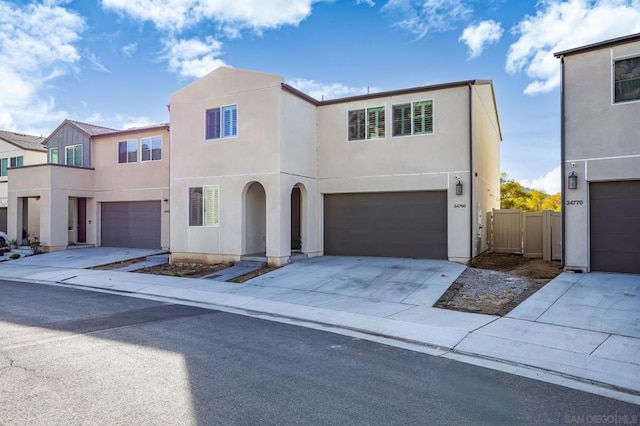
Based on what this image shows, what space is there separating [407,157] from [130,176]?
1400 cm

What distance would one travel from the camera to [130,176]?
2192cm

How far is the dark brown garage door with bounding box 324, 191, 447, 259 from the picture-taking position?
15352mm

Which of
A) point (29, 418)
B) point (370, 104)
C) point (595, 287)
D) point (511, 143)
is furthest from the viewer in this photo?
point (511, 143)

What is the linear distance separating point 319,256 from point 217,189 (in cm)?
456

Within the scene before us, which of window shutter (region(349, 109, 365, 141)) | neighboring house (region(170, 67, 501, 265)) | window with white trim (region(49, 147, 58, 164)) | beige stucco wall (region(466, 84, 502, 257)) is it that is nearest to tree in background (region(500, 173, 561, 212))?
beige stucco wall (region(466, 84, 502, 257))

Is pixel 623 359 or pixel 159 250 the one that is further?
pixel 159 250

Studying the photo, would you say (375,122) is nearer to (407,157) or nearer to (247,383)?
(407,157)

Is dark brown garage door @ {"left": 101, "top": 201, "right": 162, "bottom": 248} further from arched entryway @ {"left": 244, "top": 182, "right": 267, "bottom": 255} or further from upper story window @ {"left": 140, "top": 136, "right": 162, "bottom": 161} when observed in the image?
arched entryway @ {"left": 244, "top": 182, "right": 267, "bottom": 255}

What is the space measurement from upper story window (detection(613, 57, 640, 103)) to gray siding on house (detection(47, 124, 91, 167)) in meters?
23.0

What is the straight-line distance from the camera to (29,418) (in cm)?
413

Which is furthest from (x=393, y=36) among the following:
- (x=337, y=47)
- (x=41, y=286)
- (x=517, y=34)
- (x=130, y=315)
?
(x=41, y=286)

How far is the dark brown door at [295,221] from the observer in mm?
17875

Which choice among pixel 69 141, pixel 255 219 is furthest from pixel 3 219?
pixel 255 219

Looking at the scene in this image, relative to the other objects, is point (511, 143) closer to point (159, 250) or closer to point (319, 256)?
point (319, 256)
